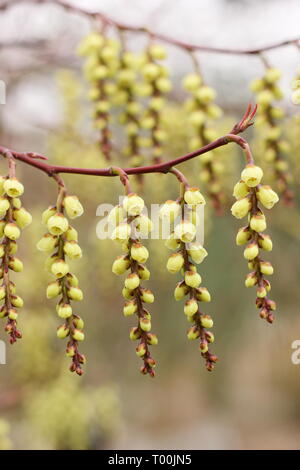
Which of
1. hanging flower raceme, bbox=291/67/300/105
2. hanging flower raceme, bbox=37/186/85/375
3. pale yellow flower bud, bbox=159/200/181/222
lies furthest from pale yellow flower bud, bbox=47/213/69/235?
hanging flower raceme, bbox=291/67/300/105

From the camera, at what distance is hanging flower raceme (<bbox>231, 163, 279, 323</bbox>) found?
67 cm

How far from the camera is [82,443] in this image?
2232 millimetres

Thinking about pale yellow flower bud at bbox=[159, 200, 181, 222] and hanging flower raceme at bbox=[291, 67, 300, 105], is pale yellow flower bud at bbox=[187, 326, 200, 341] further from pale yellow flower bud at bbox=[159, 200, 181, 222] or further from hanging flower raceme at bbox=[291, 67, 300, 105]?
hanging flower raceme at bbox=[291, 67, 300, 105]

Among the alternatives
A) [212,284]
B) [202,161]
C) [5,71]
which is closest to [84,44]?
[202,161]

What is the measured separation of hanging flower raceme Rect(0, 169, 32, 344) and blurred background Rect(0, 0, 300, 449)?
491 millimetres

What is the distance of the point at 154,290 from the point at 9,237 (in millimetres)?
4047

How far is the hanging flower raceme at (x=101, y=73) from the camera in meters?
1.20

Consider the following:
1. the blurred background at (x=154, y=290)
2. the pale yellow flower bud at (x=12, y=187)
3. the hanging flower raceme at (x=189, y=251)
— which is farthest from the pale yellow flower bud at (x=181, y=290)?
the blurred background at (x=154, y=290)

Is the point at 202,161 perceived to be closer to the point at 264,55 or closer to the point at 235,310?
the point at 264,55

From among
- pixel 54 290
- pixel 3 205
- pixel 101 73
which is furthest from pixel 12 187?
pixel 101 73

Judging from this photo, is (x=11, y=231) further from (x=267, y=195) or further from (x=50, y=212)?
(x=267, y=195)

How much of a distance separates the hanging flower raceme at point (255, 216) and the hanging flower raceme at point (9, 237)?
0.77 ft

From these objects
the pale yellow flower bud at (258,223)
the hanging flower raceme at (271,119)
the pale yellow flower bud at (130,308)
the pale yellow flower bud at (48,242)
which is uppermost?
the hanging flower raceme at (271,119)

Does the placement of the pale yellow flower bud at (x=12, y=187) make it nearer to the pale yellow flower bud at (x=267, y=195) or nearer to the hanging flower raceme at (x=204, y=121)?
the pale yellow flower bud at (x=267, y=195)
